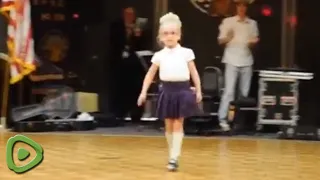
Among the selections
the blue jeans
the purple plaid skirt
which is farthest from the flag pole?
the purple plaid skirt

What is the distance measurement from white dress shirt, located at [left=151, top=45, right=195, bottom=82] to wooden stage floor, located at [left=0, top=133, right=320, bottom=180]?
754mm

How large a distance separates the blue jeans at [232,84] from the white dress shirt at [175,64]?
135 inches

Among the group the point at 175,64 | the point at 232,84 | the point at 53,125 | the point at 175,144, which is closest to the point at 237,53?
the point at 232,84

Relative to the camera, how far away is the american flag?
30.6 feet

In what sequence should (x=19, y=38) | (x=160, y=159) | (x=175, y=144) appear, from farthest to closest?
1. (x=19, y=38)
2. (x=160, y=159)
3. (x=175, y=144)

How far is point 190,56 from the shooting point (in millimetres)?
6121

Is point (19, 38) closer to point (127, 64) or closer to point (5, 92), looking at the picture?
point (5, 92)

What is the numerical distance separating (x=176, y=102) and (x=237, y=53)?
3.66 meters

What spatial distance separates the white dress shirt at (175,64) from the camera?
19.8 feet

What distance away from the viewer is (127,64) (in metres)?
10.7

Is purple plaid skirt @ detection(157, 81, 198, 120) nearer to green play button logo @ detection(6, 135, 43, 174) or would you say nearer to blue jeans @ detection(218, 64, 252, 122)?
green play button logo @ detection(6, 135, 43, 174)

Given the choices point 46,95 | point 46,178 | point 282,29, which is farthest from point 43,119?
point 46,178

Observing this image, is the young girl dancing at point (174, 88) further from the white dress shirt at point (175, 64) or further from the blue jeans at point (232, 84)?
the blue jeans at point (232, 84)

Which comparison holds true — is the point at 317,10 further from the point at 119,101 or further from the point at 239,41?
the point at 119,101
